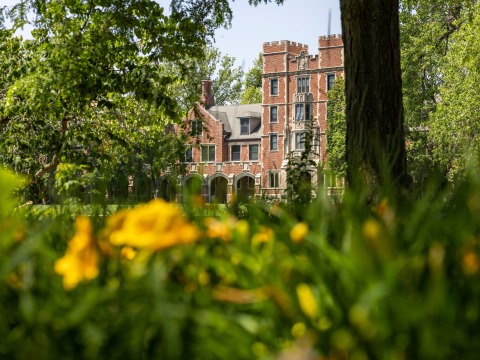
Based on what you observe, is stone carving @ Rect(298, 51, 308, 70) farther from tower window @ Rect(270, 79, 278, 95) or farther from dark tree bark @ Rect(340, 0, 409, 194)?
dark tree bark @ Rect(340, 0, 409, 194)

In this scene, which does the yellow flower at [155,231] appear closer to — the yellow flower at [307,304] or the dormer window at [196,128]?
the yellow flower at [307,304]

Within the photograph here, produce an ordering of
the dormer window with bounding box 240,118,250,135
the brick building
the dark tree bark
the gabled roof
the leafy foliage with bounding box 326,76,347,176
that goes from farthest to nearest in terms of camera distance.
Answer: the dormer window with bounding box 240,118,250,135
the gabled roof
the brick building
the leafy foliage with bounding box 326,76,347,176
the dark tree bark

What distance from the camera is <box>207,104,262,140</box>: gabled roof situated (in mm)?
69250

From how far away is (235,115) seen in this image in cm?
7088

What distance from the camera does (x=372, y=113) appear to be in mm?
5488

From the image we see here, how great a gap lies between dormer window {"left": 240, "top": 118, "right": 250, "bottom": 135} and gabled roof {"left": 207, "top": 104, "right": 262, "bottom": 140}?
37 centimetres

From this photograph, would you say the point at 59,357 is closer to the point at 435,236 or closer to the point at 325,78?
the point at 435,236

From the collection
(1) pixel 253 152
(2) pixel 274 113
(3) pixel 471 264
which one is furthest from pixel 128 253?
(1) pixel 253 152

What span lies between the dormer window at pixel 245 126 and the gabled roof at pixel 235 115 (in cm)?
37

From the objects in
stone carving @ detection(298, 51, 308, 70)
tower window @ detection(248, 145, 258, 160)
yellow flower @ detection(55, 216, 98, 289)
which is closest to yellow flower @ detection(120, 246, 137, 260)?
yellow flower @ detection(55, 216, 98, 289)

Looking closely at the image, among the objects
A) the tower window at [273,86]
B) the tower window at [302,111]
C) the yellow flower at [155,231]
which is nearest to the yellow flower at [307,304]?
the yellow flower at [155,231]

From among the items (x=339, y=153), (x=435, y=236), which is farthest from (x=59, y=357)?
(x=339, y=153)

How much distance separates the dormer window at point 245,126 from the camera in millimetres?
69562

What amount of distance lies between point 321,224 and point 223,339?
1.56 ft
